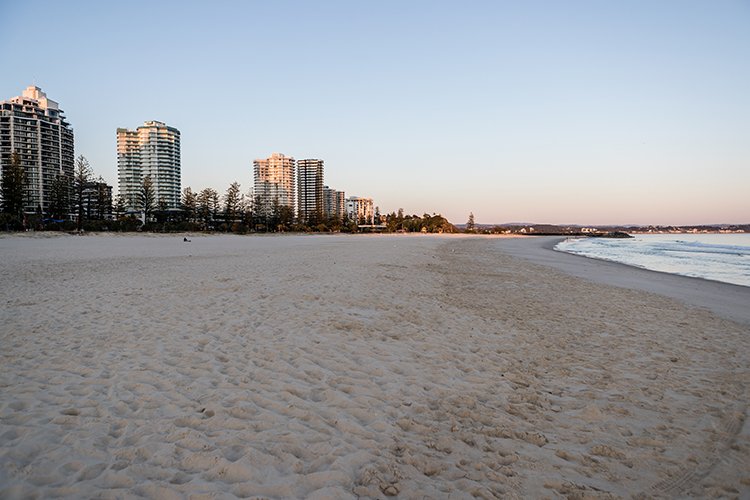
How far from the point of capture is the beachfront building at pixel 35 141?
79.8 metres

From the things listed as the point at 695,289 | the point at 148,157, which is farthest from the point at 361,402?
the point at 148,157

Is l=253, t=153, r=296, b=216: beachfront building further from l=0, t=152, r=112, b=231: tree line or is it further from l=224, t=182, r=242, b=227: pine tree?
l=0, t=152, r=112, b=231: tree line

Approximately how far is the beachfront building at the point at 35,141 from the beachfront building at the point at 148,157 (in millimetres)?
16719

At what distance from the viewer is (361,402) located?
4.60 metres

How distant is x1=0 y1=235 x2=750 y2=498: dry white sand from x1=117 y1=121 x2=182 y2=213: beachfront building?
367ft

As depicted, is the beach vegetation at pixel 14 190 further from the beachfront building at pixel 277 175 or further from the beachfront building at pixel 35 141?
the beachfront building at pixel 277 175

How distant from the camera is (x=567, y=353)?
22.2 feet

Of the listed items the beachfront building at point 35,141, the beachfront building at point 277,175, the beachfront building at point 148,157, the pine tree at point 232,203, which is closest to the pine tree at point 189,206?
the pine tree at point 232,203

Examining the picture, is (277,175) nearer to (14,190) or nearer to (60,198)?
(60,198)

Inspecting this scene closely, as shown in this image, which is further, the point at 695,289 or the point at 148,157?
the point at 148,157

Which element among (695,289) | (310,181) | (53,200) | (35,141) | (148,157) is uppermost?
(310,181)

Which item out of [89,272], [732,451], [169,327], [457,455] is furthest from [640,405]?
[89,272]

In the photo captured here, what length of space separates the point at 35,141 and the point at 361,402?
110 m

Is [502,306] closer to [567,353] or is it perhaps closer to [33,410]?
[567,353]
